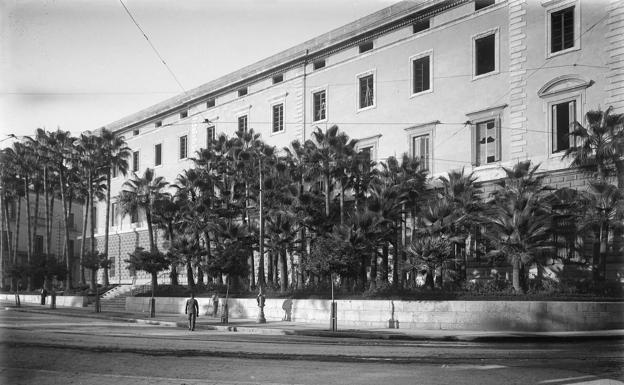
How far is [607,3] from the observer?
30641 mm

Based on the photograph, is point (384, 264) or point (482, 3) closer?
point (384, 264)

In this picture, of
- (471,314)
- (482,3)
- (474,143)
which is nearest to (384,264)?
(474,143)

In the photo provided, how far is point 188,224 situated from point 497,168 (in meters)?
20.0

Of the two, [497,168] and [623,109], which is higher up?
[623,109]

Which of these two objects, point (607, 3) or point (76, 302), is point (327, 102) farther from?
point (76, 302)

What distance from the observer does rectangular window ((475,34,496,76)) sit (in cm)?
3547

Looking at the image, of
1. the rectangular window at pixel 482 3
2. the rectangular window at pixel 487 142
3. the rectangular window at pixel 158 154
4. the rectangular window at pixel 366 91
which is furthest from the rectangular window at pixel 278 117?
the rectangular window at pixel 482 3

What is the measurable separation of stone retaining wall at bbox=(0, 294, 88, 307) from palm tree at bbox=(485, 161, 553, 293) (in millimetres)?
33832

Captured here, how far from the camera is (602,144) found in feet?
93.3

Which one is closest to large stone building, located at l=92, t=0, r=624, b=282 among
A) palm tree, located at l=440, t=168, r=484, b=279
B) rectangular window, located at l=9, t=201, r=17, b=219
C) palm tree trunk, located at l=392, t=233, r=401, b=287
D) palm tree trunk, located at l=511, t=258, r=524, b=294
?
palm tree, located at l=440, t=168, r=484, b=279

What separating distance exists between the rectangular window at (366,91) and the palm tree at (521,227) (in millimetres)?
14459

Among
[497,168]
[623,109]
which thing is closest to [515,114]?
[497,168]

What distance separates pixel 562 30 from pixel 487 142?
255 inches

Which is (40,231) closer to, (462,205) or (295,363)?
(462,205)
